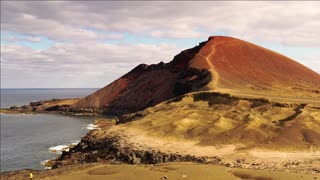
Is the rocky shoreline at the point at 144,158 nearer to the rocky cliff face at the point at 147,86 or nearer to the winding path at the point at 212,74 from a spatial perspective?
the winding path at the point at 212,74

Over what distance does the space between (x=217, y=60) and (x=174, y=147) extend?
6096 centimetres

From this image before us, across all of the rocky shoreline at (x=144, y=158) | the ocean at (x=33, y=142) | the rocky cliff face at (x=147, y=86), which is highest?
the rocky cliff face at (x=147, y=86)

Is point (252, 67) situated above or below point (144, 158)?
above

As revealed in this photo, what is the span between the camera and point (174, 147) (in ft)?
138

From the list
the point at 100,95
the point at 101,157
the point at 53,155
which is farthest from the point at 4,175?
the point at 100,95

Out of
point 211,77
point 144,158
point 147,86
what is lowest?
point 144,158

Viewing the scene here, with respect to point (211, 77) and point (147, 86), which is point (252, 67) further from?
point (147, 86)

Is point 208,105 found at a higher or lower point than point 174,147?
higher

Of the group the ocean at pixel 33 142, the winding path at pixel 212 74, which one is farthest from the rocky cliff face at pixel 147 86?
the ocean at pixel 33 142

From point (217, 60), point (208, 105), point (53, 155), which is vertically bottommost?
point (53, 155)

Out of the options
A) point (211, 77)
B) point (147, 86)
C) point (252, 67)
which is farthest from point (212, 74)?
point (147, 86)

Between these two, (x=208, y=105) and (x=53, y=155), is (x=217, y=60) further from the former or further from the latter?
(x=53, y=155)

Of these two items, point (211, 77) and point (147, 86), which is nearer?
point (211, 77)

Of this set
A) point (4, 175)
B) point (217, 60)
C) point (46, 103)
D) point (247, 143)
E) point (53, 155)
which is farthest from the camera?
point (46, 103)
